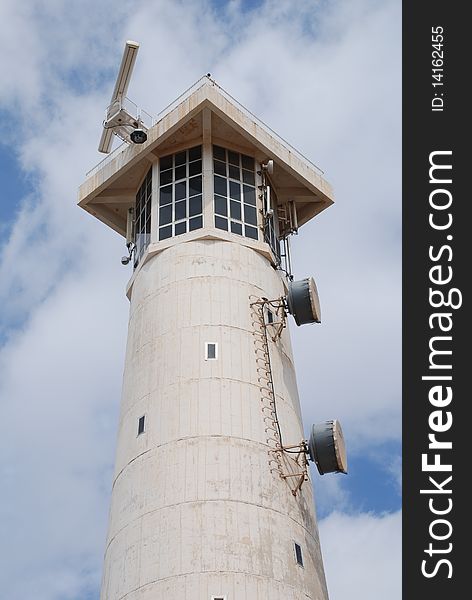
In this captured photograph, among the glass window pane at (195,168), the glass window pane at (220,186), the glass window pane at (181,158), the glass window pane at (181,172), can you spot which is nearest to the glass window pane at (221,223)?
the glass window pane at (220,186)

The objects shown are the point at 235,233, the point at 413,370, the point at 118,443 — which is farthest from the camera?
the point at 235,233

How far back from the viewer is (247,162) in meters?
40.1

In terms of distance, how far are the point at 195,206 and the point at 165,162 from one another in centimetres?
300

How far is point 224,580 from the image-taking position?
27906 millimetres

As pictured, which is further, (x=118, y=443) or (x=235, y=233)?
(x=235, y=233)

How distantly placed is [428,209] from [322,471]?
9720mm

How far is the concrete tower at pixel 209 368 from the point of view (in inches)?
1141

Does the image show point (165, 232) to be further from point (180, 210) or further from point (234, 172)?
point (234, 172)

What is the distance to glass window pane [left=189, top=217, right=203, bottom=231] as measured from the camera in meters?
37.6

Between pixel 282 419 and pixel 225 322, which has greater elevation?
pixel 225 322

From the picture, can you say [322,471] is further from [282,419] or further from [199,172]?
[199,172]

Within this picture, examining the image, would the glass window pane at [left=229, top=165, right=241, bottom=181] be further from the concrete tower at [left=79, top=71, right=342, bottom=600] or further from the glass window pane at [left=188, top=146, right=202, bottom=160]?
the glass window pane at [left=188, top=146, right=202, bottom=160]

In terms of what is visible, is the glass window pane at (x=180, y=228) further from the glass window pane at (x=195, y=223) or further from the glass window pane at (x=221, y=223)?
the glass window pane at (x=221, y=223)

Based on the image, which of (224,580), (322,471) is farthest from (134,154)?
(224,580)
